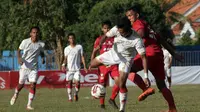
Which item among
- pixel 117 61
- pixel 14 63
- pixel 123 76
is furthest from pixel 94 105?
pixel 14 63

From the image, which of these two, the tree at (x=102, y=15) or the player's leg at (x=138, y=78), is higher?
the tree at (x=102, y=15)

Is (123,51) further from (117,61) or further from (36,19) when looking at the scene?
(36,19)

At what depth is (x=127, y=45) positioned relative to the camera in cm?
1305

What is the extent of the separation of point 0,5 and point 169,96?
3368cm

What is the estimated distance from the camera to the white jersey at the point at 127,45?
1282 cm

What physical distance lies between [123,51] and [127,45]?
0.71ft

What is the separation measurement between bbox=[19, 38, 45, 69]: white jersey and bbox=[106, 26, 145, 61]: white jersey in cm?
541

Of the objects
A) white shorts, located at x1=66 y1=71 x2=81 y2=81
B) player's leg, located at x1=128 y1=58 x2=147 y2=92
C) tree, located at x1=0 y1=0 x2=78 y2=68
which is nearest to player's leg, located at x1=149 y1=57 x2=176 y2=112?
player's leg, located at x1=128 y1=58 x2=147 y2=92

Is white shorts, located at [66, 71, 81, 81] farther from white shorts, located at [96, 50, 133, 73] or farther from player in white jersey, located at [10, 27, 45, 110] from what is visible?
white shorts, located at [96, 50, 133, 73]

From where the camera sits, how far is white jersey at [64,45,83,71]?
23.1 m

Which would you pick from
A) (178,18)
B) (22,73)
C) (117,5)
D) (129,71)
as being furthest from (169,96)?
(178,18)

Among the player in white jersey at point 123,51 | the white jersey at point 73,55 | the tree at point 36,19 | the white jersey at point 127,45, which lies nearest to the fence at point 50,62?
the tree at point 36,19

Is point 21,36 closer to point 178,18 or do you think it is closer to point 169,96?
point 178,18

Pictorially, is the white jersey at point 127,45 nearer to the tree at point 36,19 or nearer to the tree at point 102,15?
the tree at point 102,15
